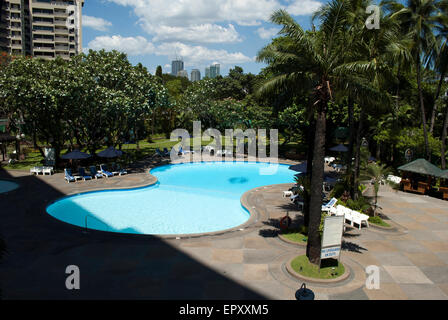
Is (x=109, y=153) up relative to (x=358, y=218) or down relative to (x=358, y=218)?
up

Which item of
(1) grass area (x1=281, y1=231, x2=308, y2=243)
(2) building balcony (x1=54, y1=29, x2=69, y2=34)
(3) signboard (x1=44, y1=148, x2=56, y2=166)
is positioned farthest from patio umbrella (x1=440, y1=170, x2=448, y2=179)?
(2) building balcony (x1=54, y1=29, x2=69, y2=34)

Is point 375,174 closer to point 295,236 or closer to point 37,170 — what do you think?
point 295,236

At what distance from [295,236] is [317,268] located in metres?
2.96

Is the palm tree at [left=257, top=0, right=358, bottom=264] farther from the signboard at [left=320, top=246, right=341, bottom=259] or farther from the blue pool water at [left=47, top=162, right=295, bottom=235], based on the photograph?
the blue pool water at [left=47, top=162, right=295, bottom=235]

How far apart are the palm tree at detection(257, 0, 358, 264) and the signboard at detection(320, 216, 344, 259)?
52 cm

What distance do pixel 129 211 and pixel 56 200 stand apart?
14.7ft

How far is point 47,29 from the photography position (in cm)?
8488

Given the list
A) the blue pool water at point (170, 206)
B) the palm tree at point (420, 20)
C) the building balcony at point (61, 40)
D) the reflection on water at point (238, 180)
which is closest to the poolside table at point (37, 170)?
the blue pool water at point (170, 206)

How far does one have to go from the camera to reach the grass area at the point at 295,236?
13.5 metres

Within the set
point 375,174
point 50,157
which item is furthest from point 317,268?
point 50,157

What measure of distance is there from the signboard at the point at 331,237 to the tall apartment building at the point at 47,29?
295 ft

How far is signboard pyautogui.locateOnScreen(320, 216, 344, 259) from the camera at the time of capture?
10.7 meters

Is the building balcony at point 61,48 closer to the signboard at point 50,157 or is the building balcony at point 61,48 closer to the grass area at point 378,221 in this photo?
the signboard at point 50,157
